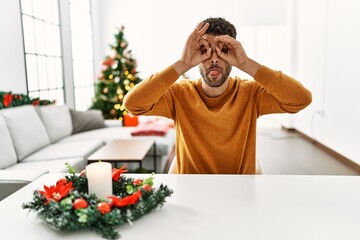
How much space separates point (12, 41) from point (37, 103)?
71cm

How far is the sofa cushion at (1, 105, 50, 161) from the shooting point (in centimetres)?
313

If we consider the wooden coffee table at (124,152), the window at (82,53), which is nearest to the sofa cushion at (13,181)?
the wooden coffee table at (124,152)

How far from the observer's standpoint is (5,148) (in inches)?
113

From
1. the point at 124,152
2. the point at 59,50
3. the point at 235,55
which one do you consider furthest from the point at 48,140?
the point at 235,55

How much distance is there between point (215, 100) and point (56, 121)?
2903mm

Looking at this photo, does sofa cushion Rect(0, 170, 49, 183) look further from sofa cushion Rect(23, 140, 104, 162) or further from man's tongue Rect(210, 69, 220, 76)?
man's tongue Rect(210, 69, 220, 76)

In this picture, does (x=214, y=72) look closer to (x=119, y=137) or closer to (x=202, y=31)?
(x=202, y=31)

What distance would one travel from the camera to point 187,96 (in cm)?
165

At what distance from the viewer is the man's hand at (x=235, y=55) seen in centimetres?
146

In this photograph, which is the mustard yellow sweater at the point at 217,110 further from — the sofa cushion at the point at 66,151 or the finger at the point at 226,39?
the sofa cushion at the point at 66,151

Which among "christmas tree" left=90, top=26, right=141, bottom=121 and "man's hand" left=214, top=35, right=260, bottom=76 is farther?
"christmas tree" left=90, top=26, right=141, bottom=121

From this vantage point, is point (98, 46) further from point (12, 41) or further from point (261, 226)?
point (261, 226)

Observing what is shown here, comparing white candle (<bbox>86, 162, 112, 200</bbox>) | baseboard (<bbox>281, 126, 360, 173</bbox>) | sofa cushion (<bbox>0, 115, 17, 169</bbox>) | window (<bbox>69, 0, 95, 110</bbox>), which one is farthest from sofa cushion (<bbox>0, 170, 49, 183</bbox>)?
window (<bbox>69, 0, 95, 110</bbox>)

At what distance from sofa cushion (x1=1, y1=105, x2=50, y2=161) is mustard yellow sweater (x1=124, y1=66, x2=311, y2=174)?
1.97m
